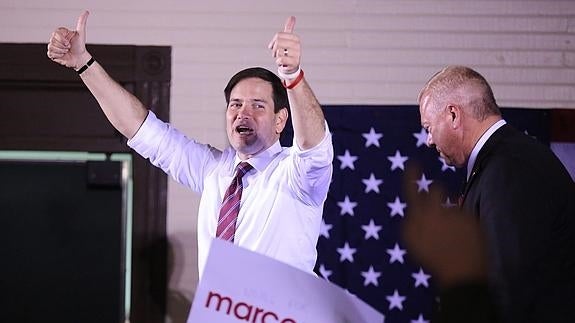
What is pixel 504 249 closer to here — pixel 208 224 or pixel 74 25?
pixel 208 224

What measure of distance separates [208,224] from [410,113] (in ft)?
6.41

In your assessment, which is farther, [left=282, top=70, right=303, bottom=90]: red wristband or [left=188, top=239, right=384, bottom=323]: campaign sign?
[left=282, top=70, right=303, bottom=90]: red wristband

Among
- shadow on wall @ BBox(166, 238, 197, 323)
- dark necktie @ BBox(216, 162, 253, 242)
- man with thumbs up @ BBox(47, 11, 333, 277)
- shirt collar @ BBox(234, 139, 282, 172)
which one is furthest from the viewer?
shadow on wall @ BBox(166, 238, 197, 323)

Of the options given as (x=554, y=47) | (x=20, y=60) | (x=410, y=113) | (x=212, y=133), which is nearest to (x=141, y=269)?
(x=212, y=133)

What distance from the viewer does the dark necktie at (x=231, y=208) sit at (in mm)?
3109

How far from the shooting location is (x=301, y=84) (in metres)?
2.75

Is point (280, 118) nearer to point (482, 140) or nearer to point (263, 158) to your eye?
point (263, 158)

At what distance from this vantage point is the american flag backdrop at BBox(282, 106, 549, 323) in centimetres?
477

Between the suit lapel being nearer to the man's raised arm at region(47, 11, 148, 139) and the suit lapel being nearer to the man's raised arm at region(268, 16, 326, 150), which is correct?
the man's raised arm at region(268, 16, 326, 150)

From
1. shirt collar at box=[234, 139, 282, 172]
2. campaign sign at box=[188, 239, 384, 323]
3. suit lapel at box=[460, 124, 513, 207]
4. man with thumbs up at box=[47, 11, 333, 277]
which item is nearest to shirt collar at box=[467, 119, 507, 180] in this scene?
suit lapel at box=[460, 124, 513, 207]

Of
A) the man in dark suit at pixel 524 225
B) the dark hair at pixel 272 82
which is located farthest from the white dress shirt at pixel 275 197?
the man in dark suit at pixel 524 225

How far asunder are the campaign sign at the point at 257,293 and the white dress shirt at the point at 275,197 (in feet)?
3.96

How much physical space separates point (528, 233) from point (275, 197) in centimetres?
102

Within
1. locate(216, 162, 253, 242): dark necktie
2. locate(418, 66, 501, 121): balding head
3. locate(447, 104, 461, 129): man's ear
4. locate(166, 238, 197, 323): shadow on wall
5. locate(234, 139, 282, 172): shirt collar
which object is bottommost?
locate(166, 238, 197, 323): shadow on wall
